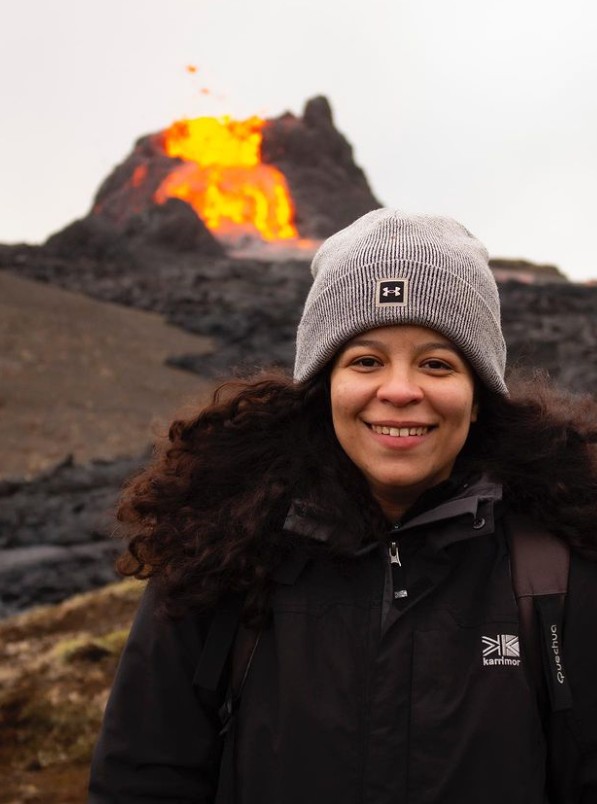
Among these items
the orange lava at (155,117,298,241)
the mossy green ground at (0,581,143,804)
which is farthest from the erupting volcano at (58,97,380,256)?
the mossy green ground at (0,581,143,804)

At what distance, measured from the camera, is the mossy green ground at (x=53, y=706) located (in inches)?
209

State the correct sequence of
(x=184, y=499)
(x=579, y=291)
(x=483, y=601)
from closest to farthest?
(x=483, y=601) → (x=184, y=499) → (x=579, y=291)

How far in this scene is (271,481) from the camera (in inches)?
106

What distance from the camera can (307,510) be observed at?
103 inches

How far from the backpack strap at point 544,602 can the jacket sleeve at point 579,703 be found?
27 mm

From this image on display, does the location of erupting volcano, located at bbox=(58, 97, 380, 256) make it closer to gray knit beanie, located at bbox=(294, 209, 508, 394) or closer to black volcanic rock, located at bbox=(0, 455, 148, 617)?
black volcanic rock, located at bbox=(0, 455, 148, 617)

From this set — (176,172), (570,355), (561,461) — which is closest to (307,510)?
(561,461)

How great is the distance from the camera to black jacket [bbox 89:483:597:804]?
2.27 meters

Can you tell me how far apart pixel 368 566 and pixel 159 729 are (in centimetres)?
71

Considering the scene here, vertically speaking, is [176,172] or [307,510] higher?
[176,172]

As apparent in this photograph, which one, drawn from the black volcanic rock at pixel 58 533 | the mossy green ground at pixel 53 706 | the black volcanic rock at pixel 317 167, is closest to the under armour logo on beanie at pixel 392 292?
the mossy green ground at pixel 53 706

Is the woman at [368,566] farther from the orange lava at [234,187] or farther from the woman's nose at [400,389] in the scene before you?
the orange lava at [234,187]

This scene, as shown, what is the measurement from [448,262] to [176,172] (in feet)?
252

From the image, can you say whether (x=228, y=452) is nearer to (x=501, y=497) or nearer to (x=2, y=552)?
(x=501, y=497)
